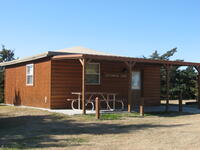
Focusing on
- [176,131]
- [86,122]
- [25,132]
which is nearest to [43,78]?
[86,122]

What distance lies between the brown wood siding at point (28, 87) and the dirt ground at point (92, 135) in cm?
362

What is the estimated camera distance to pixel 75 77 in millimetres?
15273

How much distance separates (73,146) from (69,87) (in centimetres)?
840

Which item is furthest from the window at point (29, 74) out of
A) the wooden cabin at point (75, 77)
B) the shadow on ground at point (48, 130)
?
the shadow on ground at point (48, 130)

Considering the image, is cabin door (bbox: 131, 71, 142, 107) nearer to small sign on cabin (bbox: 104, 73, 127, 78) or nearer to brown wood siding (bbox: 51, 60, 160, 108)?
brown wood siding (bbox: 51, 60, 160, 108)

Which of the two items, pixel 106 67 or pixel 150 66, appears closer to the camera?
pixel 106 67

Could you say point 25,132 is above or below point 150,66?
below

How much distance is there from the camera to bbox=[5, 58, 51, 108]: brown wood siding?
49.4ft

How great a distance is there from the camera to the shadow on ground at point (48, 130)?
23.6 ft

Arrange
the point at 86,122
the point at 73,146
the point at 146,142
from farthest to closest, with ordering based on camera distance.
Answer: the point at 86,122, the point at 146,142, the point at 73,146

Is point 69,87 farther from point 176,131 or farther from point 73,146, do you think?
point 73,146

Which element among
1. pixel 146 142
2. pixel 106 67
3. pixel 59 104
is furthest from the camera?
pixel 106 67

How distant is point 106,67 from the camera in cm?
1612

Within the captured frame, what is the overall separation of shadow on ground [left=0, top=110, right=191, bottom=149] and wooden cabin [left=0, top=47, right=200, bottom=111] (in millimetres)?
2594
